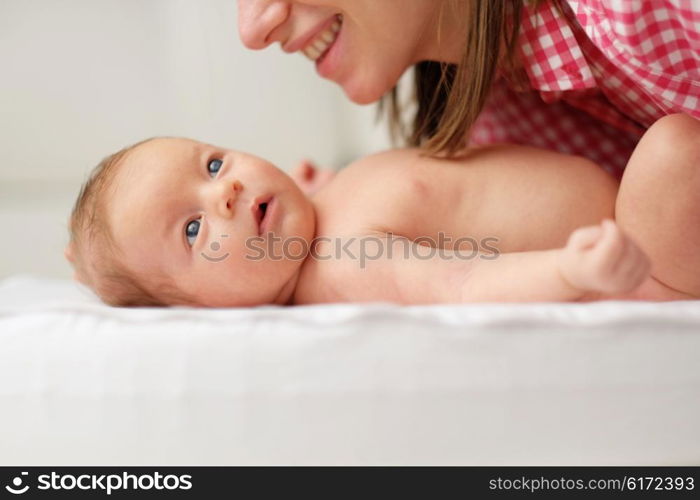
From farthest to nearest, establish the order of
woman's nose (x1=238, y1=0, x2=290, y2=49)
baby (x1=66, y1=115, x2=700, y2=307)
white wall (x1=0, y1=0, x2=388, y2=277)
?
white wall (x1=0, y1=0, x2=388, y2=277) → woman's nose (x1=238, y1=0, x2=290, y2=49) → baby (x1=66, y1=115, x2=700, y2=307)

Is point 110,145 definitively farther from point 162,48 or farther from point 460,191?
point 460,191

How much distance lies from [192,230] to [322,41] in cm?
35

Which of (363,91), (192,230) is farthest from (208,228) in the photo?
(363,91)

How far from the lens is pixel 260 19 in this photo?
1070mm

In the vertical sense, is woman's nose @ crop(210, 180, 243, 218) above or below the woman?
below

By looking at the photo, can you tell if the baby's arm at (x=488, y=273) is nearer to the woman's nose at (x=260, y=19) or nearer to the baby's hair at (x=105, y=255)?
the baby's hair at (x=105, y=255)

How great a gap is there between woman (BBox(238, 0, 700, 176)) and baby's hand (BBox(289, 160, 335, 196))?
0.19 meters

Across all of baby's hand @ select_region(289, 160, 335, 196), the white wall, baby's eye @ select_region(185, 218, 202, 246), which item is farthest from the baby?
the white wall

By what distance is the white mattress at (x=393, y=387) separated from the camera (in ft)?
2.17

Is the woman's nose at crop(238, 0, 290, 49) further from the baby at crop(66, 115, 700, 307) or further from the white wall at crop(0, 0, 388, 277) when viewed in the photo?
the white wall at crop(0, 0, 388, 277)

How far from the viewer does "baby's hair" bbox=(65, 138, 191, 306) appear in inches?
37.6

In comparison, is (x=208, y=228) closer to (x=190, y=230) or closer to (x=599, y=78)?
(x=190, y=230)

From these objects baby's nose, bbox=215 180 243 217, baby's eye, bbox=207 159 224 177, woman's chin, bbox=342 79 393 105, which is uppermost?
woman's chin, bbox=342 79 393 105
